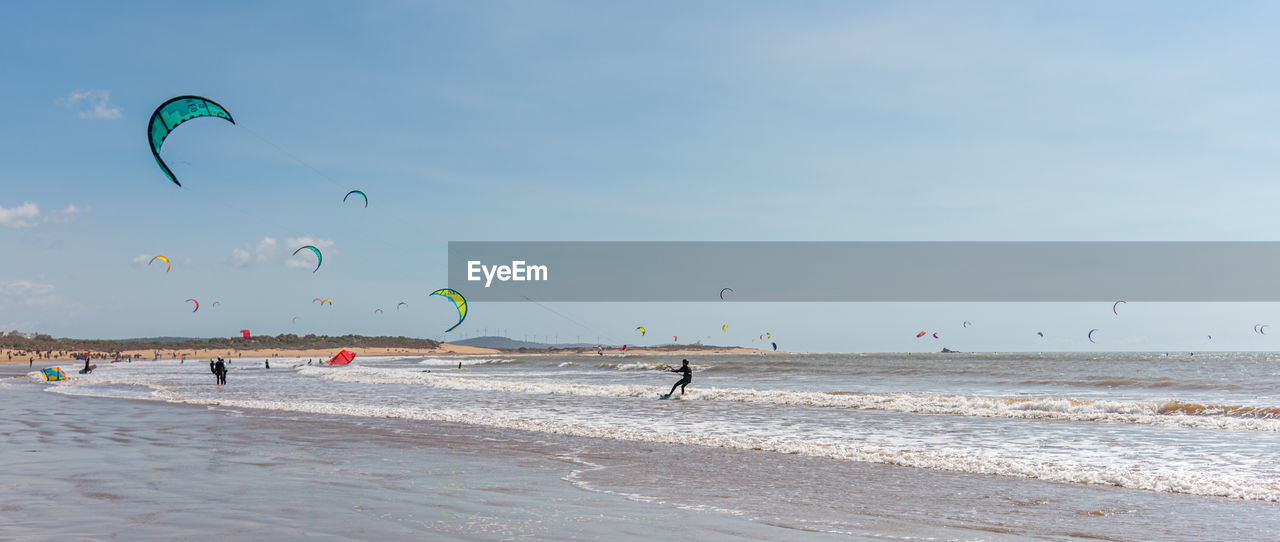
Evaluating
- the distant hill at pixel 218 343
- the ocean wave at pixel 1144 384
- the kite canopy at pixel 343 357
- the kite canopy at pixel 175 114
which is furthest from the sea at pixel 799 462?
the distant hill at pixel 218 343

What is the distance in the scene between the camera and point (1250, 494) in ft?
30.5

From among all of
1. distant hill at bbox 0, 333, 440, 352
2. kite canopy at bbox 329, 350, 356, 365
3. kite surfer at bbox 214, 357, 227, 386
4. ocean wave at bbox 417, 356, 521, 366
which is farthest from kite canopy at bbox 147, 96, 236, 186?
distant hill at bbox 0, 333, 440, 352

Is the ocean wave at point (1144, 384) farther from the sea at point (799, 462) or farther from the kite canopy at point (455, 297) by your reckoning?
the kite canopy at point (455, 297)

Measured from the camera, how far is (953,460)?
11.8 metres

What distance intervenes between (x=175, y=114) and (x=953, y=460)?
57.9ft

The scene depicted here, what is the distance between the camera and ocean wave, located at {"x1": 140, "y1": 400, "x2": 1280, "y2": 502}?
981 centimetres

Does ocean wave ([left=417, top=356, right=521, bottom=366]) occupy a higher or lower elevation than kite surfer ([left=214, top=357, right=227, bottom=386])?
lower

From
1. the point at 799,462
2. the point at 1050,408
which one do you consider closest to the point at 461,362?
the point at 1050,408

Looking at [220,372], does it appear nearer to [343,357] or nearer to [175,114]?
[175,114]

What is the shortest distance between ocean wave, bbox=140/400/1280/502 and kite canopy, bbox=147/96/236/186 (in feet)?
26.8

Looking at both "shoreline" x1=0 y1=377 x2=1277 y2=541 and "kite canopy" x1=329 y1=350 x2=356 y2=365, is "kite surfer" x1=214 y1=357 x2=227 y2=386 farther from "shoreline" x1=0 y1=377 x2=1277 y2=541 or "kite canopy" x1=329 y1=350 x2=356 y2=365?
"shoreline" x1=0 y1=377 x2=1277 y2=541

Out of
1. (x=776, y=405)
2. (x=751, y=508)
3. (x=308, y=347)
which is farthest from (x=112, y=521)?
(x=308, y=347)

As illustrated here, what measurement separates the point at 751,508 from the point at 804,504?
2.28 ft

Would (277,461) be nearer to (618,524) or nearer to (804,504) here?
(618,524)
